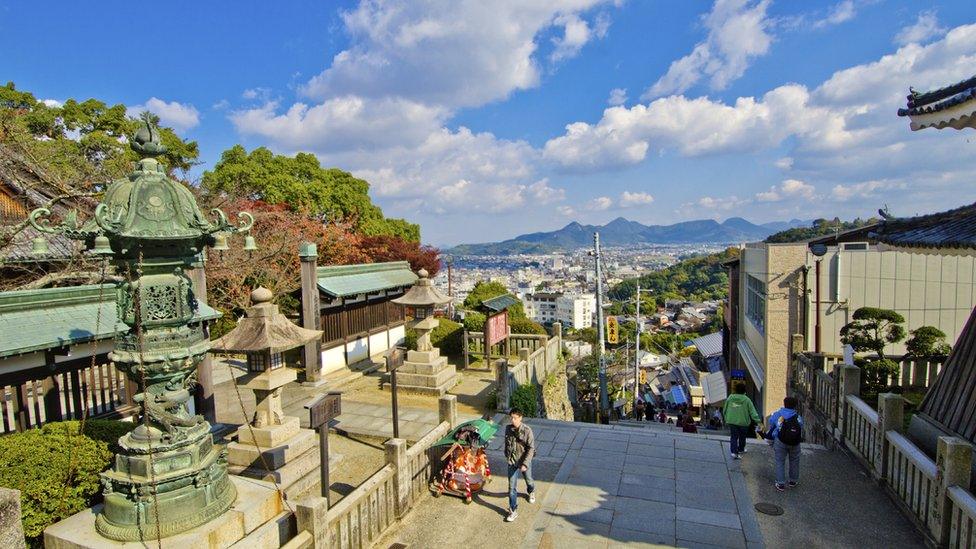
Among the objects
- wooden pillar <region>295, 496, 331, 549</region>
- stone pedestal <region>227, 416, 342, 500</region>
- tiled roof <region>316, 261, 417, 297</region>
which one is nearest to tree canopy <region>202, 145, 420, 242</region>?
tiled roof <region>316, 261, 417, 297</region>

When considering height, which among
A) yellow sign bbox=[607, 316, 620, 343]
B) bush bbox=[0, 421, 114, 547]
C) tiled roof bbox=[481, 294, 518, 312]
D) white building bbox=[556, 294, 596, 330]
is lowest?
white building bbox=[556, 294, 596, 330]

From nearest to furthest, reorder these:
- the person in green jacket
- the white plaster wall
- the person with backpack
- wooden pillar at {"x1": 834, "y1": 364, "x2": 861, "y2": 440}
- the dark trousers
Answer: the person with backpack
the person in green jacket
the dark trousers
wooden pillar at {"x1": 834, "y1": 364, "x2": 861, "y2": 440}
the white plaster wall

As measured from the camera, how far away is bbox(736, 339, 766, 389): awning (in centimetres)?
1523

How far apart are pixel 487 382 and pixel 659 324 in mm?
61987

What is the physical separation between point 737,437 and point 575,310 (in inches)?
3548

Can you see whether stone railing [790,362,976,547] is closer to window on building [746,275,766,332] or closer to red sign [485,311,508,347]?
window on building [746,275,766,332]

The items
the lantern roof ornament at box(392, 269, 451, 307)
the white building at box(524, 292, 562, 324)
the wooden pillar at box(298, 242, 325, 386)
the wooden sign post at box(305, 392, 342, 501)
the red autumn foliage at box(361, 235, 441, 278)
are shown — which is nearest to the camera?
the wooden sign post at box(305, 392, 342, 501)

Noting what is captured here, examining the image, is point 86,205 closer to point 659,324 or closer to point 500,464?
point 500,464

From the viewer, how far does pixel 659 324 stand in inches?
2840

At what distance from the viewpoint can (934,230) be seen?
6246 mm

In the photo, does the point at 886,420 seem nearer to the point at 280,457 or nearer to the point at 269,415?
the point at 280,457

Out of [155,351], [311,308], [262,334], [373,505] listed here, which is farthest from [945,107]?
[311,308]

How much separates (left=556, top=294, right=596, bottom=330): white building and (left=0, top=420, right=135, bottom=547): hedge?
89.8m

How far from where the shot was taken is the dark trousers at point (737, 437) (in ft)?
29.2
